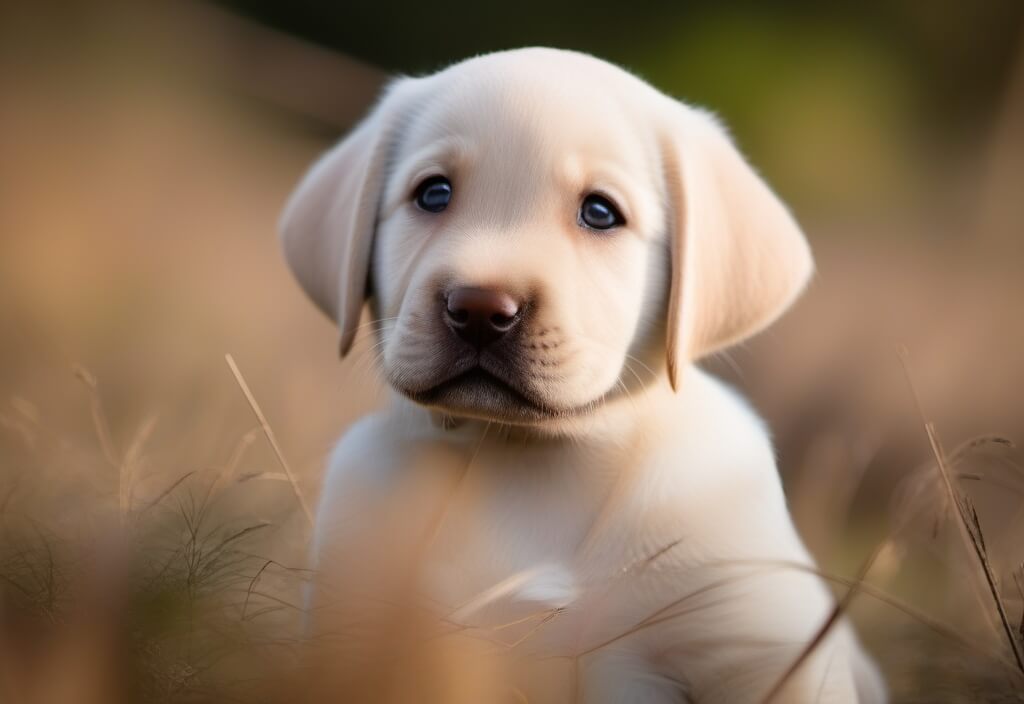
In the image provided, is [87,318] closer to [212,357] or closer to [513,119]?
[212,357]

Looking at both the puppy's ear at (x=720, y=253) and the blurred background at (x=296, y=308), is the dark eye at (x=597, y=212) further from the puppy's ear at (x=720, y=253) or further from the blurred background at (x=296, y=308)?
the blurred background at (x=296, y=308)

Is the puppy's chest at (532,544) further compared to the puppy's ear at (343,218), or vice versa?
the puppy's ear at (343,218)

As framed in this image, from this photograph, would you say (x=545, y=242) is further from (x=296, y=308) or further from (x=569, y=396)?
(x=296, y=308)

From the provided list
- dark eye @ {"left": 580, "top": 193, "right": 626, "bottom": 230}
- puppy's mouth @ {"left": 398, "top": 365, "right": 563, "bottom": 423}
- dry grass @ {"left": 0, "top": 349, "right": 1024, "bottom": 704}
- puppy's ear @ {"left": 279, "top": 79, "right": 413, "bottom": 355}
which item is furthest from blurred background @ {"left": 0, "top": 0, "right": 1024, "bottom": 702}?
dark eye @ {"left": 580, "top": 193, "right": 626, "bottom": 230}

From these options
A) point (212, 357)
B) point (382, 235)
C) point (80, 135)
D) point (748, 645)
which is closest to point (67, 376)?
point (212, 357)

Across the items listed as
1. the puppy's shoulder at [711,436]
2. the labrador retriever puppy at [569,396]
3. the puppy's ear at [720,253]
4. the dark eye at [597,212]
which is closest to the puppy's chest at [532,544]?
the labrador retriever puppy at [569,396]

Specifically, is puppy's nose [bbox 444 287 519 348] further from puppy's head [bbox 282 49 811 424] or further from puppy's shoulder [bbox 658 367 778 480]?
puppy's shoulder [bbox 658 367 778 480]

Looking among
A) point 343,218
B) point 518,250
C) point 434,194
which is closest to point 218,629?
point 518,250
